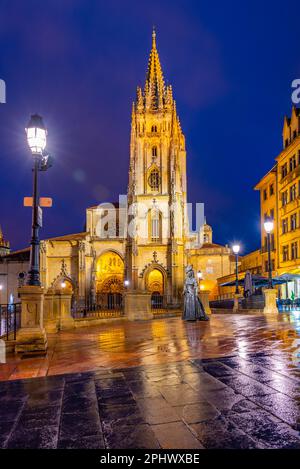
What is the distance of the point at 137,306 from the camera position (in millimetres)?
18375

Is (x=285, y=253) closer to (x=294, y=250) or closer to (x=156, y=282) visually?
(x=294, y=250)

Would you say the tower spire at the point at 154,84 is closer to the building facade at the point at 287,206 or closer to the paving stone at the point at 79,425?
the building facade at the point at 287,206

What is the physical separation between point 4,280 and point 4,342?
5700cm

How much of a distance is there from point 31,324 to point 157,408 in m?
5.07

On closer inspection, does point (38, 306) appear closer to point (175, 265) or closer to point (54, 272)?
point (175, 265)

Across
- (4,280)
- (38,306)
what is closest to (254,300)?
(38,306)

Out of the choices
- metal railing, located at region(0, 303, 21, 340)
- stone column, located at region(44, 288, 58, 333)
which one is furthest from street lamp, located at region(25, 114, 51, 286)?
stone column, located at region(44, 288, 58, 333)

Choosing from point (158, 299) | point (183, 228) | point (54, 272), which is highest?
point (183, 228)

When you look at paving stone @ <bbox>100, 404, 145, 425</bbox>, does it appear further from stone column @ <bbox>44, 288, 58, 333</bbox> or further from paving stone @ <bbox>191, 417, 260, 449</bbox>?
stone column @ <bbox>44, 288, 58, 333</bbox>

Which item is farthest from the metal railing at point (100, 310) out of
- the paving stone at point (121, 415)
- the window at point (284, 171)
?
the window at point (284, 171)

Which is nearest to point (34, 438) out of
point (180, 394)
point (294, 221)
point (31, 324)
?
point (180, 394)

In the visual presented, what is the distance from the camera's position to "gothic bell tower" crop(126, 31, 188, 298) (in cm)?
5297

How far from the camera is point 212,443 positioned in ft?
9.91
